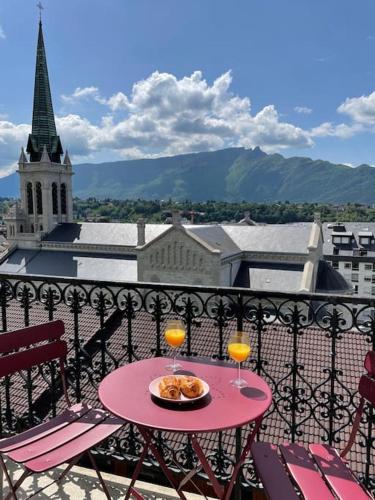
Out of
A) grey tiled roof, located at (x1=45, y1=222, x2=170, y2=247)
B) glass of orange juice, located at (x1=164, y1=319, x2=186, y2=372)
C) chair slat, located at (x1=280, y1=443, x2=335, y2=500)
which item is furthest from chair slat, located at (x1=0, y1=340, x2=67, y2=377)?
grey tiled roof, located at (x1=45, y1=222, x2=170, y2=247)

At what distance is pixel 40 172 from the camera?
154 feet

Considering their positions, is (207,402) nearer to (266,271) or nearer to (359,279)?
(266,271)

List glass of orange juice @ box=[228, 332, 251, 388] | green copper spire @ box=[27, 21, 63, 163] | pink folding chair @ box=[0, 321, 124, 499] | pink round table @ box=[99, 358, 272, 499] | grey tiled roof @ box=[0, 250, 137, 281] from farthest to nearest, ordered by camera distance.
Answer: green copper spire @ box=[27, 21, 63, 163] < grey tiled roof @ box=[0, 250, 137, 281] < glass of orange juice @ box=[228, 332, 251, 388] < pink folding chair @ box=[0, 321, 124, 499] < pink round table @ box=[99, 358, 272, 499]

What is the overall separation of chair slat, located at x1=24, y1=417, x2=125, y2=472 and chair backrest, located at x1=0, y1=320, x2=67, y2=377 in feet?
2.35

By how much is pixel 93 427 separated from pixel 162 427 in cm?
112

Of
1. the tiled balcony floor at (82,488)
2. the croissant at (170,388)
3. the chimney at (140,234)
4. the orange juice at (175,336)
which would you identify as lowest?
the tiled balcony floor at (82,488)

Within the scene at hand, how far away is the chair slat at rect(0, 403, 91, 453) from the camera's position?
271 centimetres

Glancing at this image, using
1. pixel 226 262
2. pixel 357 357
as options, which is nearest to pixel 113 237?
pixel 226 262

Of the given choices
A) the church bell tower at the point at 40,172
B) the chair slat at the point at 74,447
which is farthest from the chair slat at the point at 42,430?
the church bell tower at the point at 40,172

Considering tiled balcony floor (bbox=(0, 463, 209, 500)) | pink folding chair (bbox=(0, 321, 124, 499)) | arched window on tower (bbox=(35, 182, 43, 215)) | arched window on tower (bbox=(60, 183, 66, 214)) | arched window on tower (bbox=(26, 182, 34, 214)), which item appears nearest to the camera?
pink folding chair (bbox=(0, 321, 124, 499))

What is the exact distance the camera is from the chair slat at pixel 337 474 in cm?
223

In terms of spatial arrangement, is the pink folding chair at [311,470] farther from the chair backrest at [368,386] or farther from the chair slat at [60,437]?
the chair slat at [60,437]

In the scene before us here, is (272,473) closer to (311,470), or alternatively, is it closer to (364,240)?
(311,470)

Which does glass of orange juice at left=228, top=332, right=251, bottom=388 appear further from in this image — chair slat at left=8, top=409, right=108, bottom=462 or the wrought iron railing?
chair slat at left=8, top=409, right=108, bottom=462
